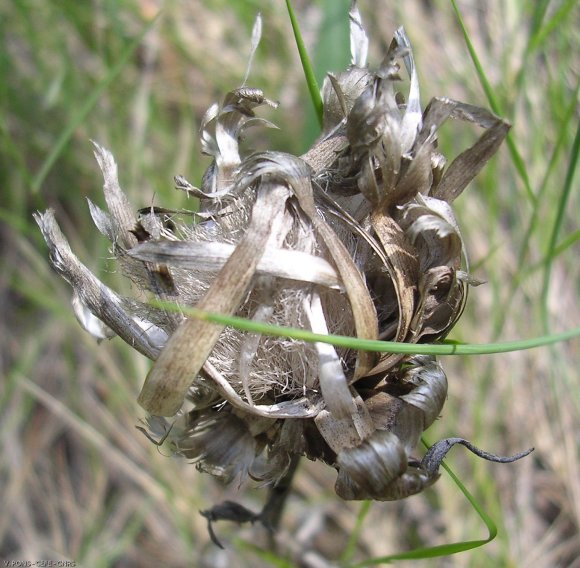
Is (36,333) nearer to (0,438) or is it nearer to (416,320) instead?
(0,438)

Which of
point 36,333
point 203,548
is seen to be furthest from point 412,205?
point 36,333

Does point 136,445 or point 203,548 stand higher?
point 136,445

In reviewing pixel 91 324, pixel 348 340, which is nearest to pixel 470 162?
pixel 348 340

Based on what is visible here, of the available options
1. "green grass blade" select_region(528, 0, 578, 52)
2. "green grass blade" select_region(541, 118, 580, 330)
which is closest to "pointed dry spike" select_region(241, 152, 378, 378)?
"green grass blade" select_region(541, 118, 580, 330)

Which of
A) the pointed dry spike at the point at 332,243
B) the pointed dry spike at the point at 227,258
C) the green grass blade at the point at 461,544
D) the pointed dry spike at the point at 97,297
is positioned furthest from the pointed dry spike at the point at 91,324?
the green grass blade at the point at 461,544

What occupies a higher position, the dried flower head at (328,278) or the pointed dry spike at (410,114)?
the pointed dry spike at (410,114)

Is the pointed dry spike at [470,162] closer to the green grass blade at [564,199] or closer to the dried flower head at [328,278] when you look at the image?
the dried flower head at [328,278]

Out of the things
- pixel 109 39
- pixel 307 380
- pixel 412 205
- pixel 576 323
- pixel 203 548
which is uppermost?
pixel 109 39
